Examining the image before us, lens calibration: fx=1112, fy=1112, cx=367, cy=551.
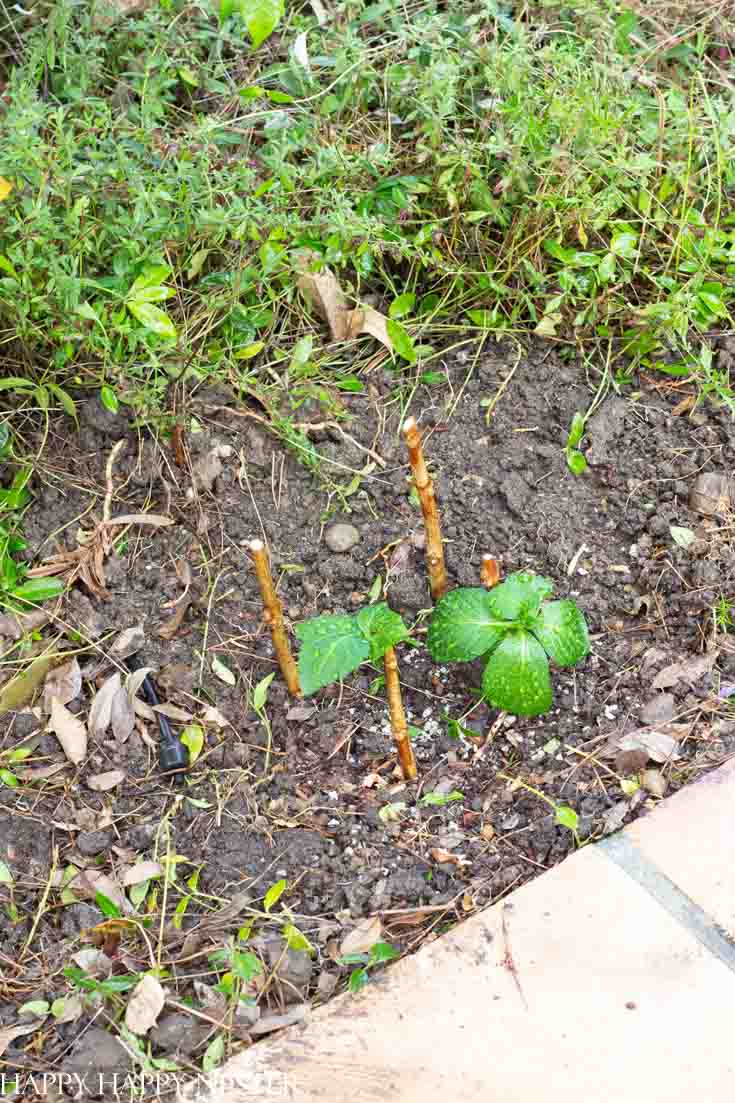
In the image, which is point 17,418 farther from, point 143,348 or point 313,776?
point 313,776

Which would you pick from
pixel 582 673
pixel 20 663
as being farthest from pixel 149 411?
pixel 582 673

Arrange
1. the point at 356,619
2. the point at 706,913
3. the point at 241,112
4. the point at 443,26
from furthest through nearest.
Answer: the point at 241,112
the point at 443,26
the point at 356,619
the point at 706,913

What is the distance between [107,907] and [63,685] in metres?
0.49

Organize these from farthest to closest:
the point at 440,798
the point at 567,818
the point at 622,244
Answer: the point at 622,244 → the point at 440,798 → the point at 567,818

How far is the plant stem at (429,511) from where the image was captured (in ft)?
6.28

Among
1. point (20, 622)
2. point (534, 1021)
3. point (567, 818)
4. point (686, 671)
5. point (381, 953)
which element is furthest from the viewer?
point (20, 622)

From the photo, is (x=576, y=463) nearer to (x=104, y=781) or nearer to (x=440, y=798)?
(x=440, y=798)

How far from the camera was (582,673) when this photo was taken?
2100 mm

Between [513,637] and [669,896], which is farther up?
[513,637]

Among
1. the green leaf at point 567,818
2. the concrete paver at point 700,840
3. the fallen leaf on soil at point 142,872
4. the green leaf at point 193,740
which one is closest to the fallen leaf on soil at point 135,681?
the green leaf at point 193,740

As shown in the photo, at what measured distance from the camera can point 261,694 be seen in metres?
2.10

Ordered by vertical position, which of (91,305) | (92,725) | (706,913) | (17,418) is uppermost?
(91,305)

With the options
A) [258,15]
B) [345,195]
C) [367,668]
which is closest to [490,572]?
[367,668]

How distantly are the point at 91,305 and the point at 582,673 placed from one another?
4.08ft
